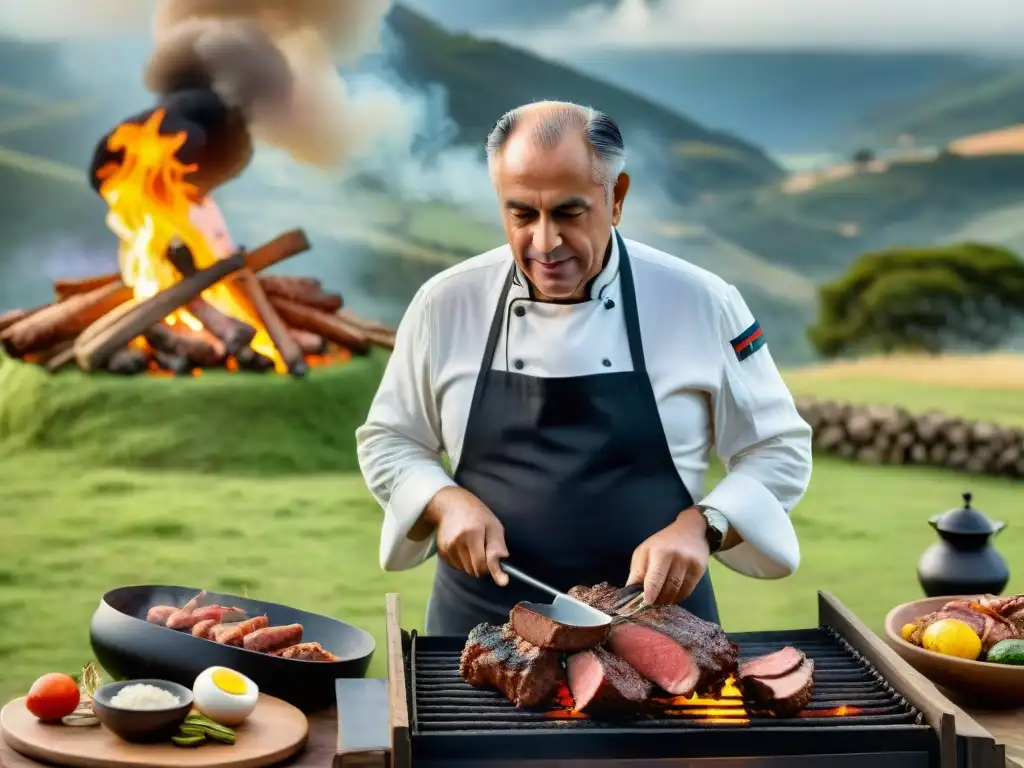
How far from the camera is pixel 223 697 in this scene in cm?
312

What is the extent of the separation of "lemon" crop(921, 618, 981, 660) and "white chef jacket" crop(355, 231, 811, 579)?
0.45m

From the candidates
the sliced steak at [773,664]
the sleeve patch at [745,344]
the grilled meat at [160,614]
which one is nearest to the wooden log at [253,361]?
the grilled meat at [160,614]

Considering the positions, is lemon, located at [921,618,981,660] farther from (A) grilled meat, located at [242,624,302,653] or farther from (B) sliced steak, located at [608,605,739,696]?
(A) grilled meat, located at [242,624,302,653]

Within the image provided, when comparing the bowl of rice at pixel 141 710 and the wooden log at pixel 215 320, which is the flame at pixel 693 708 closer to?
the bowl of rice at pixel 141 710

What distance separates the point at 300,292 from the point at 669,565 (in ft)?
26.8

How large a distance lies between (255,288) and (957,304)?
8.12 m

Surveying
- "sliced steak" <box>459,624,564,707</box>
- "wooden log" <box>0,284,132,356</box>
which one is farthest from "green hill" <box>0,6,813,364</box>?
"sliced steak" <box>459,624,564,707</box>

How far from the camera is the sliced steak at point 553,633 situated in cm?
278

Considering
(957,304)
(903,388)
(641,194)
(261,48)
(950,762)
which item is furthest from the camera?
(641,194)

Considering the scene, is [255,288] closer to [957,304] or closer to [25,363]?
[25,363]

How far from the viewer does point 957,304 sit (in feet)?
48.8

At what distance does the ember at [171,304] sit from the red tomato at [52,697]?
22.5ft

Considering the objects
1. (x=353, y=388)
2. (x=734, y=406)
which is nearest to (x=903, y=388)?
(x=353, y=388)

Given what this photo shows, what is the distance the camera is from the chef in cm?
325
